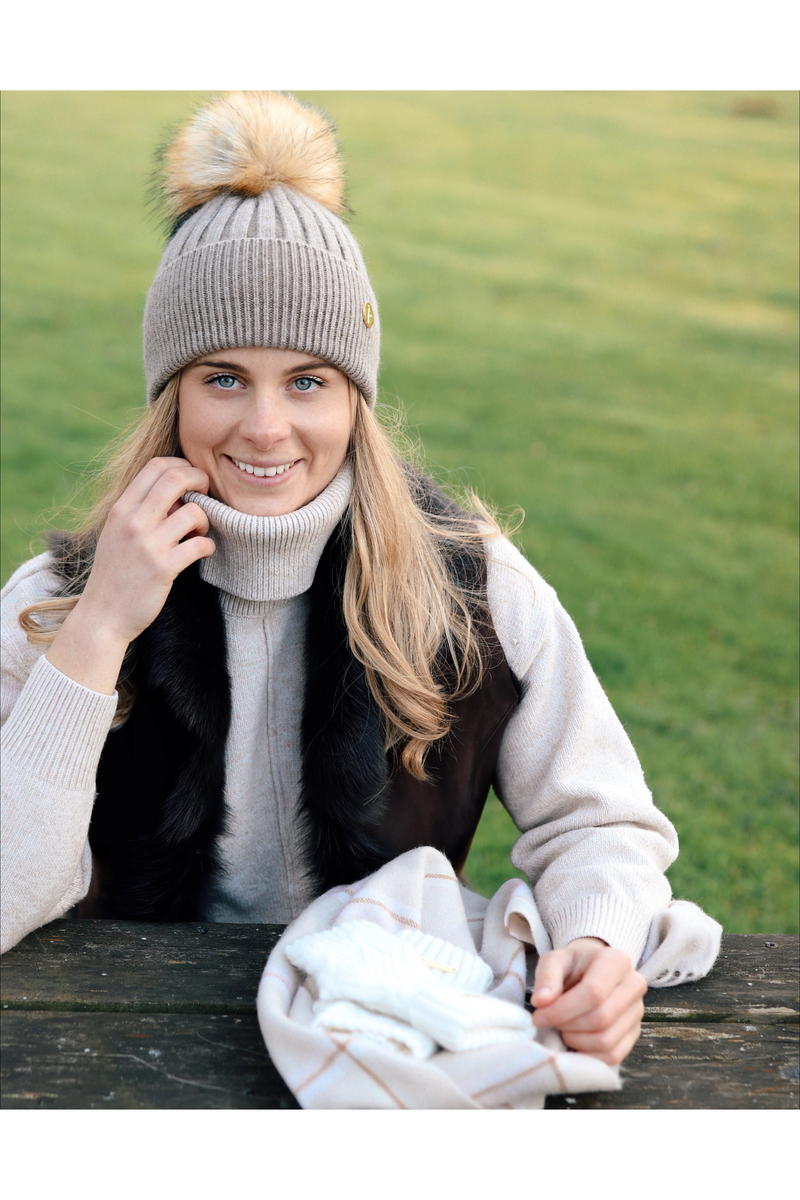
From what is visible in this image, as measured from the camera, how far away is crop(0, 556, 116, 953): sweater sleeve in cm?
195

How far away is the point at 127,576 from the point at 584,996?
1064 mm

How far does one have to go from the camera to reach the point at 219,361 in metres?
2.18

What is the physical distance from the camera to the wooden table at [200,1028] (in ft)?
5.38

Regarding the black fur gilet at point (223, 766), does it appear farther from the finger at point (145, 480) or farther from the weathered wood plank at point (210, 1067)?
the weathered wood plank at point (210, 1067)

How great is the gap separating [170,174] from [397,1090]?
72.1 inches

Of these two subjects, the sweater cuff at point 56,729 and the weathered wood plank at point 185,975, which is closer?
the weathered wood plank at point 185,975

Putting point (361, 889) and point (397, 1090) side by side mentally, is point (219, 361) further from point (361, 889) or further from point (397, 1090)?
point (397, 1090)

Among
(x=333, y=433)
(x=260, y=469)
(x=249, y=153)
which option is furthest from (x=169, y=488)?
(x=249, y=153)

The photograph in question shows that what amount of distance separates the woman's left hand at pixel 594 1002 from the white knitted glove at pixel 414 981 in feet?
0.16

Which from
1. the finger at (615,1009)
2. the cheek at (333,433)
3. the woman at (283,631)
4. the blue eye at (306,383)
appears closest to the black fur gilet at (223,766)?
the woman at (283,631)

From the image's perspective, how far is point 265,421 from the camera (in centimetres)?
212

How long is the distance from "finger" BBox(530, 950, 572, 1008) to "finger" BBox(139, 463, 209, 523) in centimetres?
105

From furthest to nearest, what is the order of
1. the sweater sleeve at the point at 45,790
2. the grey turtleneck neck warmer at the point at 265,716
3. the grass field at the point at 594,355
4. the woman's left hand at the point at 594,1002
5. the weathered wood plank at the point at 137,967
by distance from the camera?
the grass field at the point at 594,355, the grey turtleneck neck warmer at the point at 265,716, the sweater sleeve at the point at 45,790, the weathered wood plank at the point at 137,967, the woman's left hand at the point at 594,1002

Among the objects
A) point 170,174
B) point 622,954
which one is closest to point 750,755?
point 622,954
